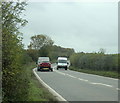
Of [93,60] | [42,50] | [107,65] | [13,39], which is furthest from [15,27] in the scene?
[42,50]

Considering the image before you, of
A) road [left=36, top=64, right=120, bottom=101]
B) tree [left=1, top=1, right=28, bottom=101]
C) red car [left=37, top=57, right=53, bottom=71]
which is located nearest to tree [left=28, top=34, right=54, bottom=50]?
red car [left=37, top=57, right=53, bottom=71]

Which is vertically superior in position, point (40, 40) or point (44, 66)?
point (40, 40)

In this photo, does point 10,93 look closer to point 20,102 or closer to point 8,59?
point 20,102

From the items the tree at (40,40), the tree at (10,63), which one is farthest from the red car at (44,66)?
the tree at (40,40)

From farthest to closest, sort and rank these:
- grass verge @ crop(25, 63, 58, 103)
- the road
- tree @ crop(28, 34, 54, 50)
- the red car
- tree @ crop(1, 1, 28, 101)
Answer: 1. tree @ crop(28, 34, 54, 50)
2. the red car
3. the road
4. grass verge @ crop(25, 63, 58, 103)
5. tree @ crop(1, 1, 28, 101)

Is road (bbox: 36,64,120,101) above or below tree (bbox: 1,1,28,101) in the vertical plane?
below

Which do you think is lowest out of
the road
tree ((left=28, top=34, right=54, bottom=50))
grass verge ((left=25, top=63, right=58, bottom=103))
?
the road

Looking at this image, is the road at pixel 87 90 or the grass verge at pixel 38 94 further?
the road at pixel 87 90

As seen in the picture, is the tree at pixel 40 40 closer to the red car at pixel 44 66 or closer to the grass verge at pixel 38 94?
the red car at pixel 44 66

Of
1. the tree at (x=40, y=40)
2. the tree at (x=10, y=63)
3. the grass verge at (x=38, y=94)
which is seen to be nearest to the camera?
the tree at (x=10, y=63)

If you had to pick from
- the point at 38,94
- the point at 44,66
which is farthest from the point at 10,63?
the point at 44,66

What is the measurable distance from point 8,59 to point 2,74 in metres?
0.50

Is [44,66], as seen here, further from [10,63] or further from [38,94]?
[10,63]

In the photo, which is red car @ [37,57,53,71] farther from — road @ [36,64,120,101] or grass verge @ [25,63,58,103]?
grass verge @ [25,63,58,103]
